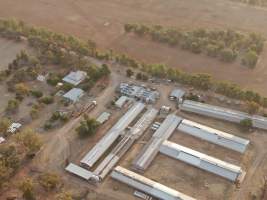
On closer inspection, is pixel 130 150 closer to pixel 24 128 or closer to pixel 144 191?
pixel 144 191

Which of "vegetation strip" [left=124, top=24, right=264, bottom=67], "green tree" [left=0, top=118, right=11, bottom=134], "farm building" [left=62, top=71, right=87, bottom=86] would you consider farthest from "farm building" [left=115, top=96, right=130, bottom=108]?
"vegetation strip" [left=124, top=24, right=264, bottom=67]

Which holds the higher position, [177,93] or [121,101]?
[177,93]

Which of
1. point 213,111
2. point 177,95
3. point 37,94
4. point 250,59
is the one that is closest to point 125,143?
point 177,95

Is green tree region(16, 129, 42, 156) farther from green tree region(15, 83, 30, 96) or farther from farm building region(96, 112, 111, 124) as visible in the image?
green tree region(15, 83, 30, 96)

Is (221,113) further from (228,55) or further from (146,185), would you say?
(146,185)

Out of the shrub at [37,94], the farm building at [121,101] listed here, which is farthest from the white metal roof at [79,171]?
the shrub at [37,94]

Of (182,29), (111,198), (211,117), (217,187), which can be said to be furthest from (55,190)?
(182,29)

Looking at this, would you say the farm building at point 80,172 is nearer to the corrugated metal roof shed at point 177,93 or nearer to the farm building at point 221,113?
the farm building at point 221,113
